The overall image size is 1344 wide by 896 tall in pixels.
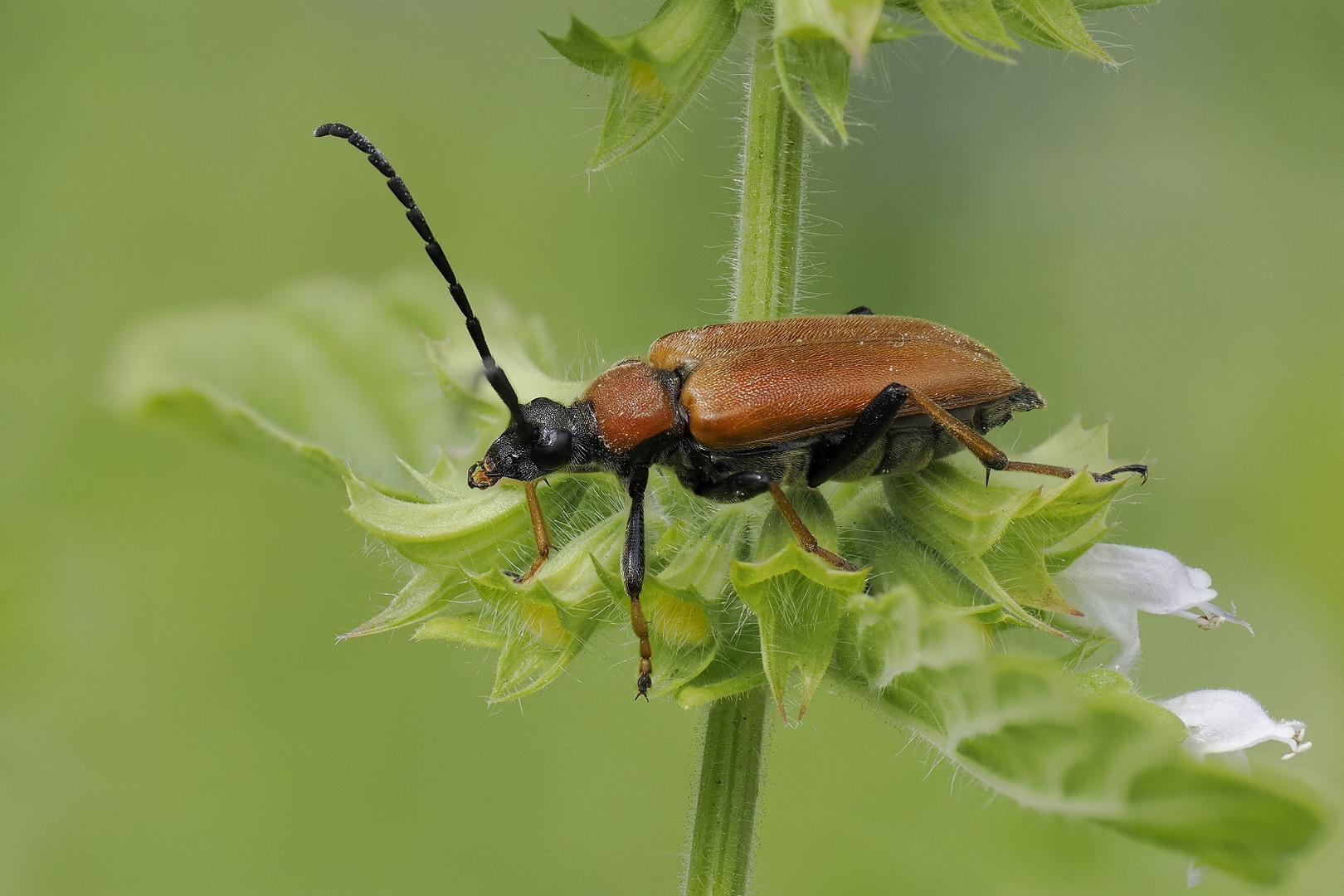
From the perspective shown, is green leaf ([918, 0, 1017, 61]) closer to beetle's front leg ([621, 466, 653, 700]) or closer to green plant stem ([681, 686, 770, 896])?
beetle's front leg ([621, 466, 653, 700])

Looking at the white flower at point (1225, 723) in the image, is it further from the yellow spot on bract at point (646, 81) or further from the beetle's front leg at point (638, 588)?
the yellow spot on bract at point (646, 81)

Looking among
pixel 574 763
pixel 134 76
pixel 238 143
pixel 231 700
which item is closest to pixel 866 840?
pixel 574 763

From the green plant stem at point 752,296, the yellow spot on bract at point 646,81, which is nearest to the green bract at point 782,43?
the yellow spot on bract at point 646,81

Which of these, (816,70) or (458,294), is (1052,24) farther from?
(458,294)

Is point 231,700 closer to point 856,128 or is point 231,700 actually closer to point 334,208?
point 334,208

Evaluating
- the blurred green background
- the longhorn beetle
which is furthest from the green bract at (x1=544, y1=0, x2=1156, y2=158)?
the blurred green background

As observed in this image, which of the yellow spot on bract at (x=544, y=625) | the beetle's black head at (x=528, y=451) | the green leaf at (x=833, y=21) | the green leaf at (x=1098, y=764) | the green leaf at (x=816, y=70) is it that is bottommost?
the green leaf at (x=1098, y=764)
